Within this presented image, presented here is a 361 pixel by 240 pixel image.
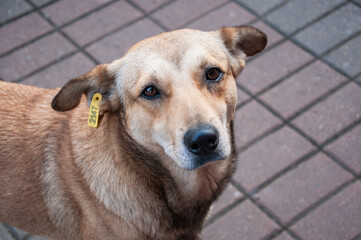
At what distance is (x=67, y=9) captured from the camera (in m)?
4.81

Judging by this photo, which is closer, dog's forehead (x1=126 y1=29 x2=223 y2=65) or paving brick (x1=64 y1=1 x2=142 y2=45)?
dog's forehead (x1=126 y1=29 x2=223 y2=65)

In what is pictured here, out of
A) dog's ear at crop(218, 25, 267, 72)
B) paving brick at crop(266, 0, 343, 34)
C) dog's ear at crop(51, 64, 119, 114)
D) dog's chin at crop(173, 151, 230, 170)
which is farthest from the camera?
paving brick at crop(266, 0, 343, 34)

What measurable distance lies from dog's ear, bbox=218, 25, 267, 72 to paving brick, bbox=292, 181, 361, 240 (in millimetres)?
1191

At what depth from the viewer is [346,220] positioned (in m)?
3.28

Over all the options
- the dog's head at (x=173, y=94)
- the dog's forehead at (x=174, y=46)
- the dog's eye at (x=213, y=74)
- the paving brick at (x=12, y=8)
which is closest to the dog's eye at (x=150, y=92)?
the dog's head at (x=173, y=94)

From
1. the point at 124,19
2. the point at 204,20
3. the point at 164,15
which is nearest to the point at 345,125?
the point at 204,20

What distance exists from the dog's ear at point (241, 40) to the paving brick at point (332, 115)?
3.56 ft

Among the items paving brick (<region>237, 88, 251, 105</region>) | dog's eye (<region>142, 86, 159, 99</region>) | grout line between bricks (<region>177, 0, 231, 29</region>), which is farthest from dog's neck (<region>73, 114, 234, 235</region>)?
grout line between bricks (<region>177, 0, 231, 29</region>)

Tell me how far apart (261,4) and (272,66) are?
0.79 metres

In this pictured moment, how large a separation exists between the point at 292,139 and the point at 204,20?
4.91ft

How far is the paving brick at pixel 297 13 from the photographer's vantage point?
4.48 meters

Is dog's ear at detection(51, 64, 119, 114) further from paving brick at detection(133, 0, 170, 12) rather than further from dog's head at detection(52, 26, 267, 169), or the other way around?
paving brick at detection(133, 0, 170, 12)

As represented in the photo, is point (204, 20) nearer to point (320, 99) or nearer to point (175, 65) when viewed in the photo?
point (320, 99)

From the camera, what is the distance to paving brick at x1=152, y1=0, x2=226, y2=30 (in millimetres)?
4562
